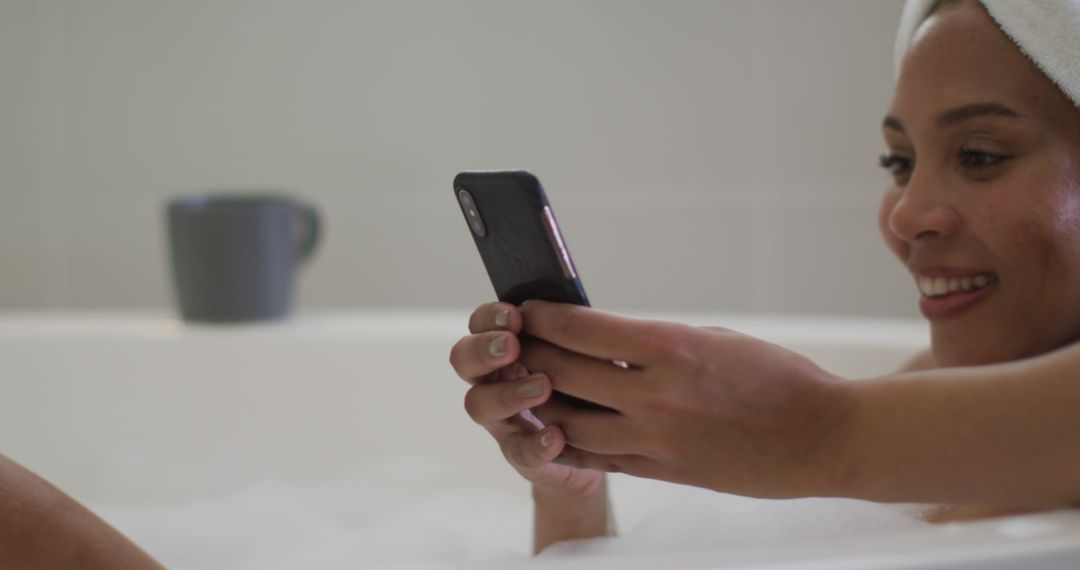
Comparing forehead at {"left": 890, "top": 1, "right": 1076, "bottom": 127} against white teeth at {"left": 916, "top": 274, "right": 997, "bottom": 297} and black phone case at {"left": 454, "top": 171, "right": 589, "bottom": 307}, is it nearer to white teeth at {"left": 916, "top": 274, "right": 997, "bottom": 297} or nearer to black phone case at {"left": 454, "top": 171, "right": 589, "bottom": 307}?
white teeth at {"left": 916, "top": 274, "right": 997, "bottom": 297}

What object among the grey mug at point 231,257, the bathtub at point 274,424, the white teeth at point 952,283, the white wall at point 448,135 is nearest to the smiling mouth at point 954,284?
the white teeth at point 952,283

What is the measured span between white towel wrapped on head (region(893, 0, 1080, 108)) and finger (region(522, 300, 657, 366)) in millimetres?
287

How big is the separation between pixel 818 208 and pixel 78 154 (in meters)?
1.15

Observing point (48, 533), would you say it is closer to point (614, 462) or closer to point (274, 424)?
point (614, 462)

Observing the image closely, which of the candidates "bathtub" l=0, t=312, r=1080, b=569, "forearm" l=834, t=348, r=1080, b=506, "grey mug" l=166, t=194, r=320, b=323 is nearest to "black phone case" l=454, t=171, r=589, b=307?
"forearm" l=834, t=348, r=1080, b=506

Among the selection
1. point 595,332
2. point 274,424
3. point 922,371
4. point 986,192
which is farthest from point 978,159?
point 274,424

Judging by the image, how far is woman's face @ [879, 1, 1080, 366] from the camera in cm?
62

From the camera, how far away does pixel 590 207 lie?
168 cm

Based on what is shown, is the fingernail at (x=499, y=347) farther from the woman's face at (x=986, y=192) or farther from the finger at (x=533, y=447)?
the woman's face at (x=986, y=192)

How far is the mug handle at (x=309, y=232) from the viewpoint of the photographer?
1358 mm

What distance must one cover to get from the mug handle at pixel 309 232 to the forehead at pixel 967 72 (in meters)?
0.84

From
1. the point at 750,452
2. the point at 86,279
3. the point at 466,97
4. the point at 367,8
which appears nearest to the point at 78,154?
the point at 86,279

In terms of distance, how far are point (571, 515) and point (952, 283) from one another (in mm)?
303

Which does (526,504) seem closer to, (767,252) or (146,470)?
(146,470)
